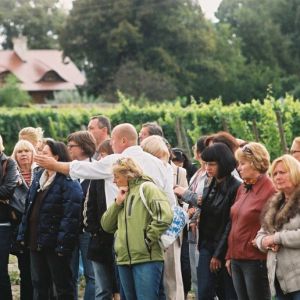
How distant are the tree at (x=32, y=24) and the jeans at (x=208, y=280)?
8891 cm

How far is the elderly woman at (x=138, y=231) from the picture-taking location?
7840 mm

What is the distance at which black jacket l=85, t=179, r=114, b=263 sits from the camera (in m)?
8.85

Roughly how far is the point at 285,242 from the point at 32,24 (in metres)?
91.9

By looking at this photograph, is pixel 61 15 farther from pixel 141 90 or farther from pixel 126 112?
pixel 126 112

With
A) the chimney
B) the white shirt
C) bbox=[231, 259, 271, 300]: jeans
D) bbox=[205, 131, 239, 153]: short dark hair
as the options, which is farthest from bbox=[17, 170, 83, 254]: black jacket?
the chimney

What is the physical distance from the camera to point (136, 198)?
7941 mm

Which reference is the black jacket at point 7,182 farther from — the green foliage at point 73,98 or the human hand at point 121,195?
the green foliage at point 73,98

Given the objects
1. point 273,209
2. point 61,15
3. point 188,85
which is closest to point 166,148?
point 273,209

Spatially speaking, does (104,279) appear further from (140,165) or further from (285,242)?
A: (285,242)

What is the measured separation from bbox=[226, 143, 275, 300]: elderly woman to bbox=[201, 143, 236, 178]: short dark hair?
0.45 m

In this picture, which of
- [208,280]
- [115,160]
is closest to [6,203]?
[115,160]

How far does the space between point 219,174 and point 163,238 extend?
2.63 ft

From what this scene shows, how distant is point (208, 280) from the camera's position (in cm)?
833

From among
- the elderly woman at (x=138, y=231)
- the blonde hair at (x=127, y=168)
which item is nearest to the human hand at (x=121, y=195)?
the elderly woman at (x=138, y=231)
